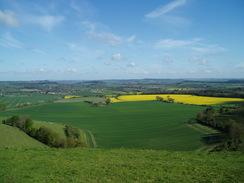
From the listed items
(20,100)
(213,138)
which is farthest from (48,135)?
(20,100)

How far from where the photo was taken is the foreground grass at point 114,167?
948 centimetres

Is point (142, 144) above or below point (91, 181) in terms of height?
below

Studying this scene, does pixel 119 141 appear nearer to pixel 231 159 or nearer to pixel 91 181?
pixel 231 159

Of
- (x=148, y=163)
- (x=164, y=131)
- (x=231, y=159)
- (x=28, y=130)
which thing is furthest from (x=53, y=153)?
(x=164, y=131)

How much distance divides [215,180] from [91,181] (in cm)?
656

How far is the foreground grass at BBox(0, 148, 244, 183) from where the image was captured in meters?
9.48

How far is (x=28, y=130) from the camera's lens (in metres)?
38.6

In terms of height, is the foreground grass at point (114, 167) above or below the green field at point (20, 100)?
above

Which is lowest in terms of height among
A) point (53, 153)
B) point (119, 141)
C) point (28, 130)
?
point (119, 141)

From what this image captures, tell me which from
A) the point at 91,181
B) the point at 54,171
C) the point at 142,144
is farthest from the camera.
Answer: the point at 142,144

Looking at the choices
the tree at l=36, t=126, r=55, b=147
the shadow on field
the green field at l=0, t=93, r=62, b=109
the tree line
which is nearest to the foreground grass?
the tree line

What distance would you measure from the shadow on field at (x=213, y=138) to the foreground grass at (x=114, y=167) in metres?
22.5

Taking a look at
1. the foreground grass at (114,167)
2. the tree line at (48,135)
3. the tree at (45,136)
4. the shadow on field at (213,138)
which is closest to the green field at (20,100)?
the tree line at (48,135)

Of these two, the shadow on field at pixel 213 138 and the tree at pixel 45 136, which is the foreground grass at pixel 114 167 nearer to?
the tree at pixel 45 136
